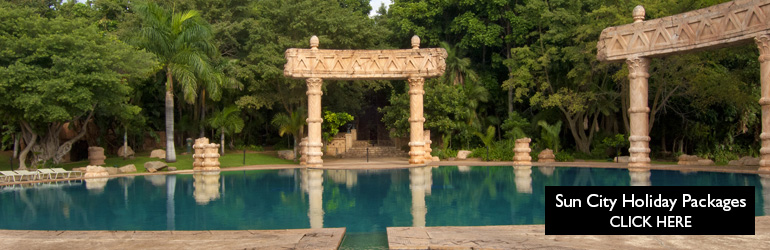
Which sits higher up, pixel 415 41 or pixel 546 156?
pixel 415 41

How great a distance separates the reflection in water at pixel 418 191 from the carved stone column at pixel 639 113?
768 centimetres

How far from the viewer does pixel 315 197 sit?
50.1ft

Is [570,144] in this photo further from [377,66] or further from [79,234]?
[79,234]

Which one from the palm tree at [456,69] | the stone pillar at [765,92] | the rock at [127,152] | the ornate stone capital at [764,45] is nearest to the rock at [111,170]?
the rock at [127,152]

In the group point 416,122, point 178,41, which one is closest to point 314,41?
point 416,122

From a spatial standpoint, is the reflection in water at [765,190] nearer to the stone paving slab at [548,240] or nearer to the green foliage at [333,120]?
the stone paving slab at [548,240]

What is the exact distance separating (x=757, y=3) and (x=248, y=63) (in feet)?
75.9

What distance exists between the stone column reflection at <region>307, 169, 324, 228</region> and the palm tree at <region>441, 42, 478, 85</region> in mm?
13372

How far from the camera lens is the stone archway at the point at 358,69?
26719mm

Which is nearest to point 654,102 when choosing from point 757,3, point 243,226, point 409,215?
point 757,3

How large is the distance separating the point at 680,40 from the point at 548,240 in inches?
624

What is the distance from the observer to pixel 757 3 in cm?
1891

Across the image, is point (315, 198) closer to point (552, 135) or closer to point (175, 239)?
point (175, 239)

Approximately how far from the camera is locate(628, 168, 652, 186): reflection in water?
1759 cm
